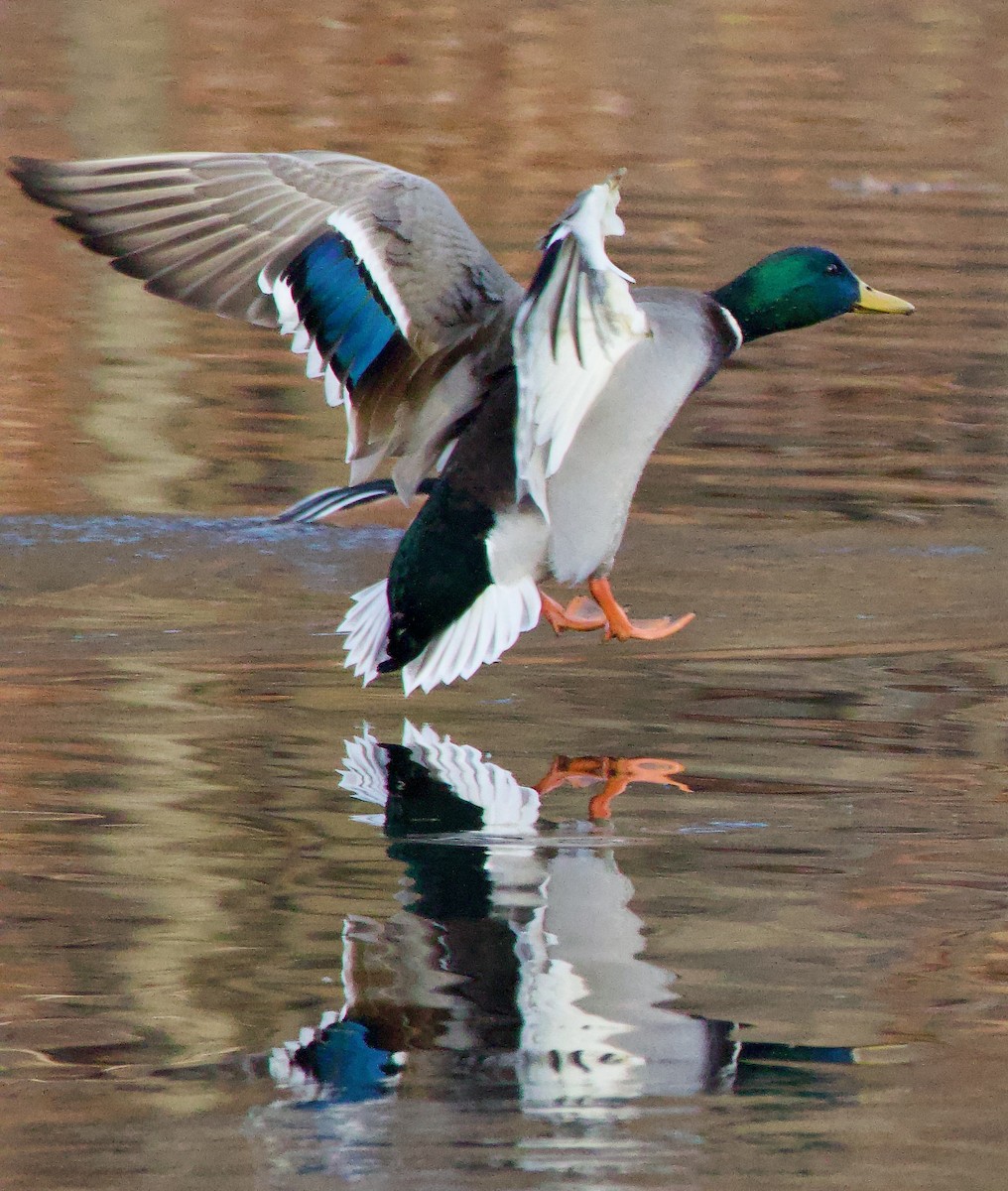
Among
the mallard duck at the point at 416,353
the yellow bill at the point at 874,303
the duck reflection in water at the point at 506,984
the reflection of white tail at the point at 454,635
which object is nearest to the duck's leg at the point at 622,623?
the mallard duck at the point at 416,353

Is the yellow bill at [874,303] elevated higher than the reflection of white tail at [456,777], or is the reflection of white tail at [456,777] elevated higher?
the yellow bill at [874,303]

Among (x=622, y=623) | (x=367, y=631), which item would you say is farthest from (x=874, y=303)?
(x=367, y=631)

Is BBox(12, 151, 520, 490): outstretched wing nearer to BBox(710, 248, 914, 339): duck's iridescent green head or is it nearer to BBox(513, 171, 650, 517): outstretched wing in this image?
BBox(513, 171, 650, 517): outstretched wing

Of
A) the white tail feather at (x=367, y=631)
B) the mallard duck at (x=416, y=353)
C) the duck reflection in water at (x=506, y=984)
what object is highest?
the mallard duck at (x=416, y=353)

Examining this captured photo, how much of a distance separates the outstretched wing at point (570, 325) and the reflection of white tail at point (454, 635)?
435 millimetres

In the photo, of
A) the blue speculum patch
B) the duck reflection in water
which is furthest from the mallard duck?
the duck reflection in water

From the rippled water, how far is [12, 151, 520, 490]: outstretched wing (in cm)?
70

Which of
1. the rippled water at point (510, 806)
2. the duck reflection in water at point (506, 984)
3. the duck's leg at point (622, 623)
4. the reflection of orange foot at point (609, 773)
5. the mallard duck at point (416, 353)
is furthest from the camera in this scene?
the duck's leg at point (622, 623)

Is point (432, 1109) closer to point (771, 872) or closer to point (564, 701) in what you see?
point (771, 872)

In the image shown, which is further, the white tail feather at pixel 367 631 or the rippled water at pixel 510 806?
the white tail feather at pixel 367 631

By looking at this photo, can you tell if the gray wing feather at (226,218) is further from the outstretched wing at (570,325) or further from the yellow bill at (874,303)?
the yellow bill at (874,303)

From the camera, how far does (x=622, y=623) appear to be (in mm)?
5770

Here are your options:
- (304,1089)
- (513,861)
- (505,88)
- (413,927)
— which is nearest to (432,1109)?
(304,1089)

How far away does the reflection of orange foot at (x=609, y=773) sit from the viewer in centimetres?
470
